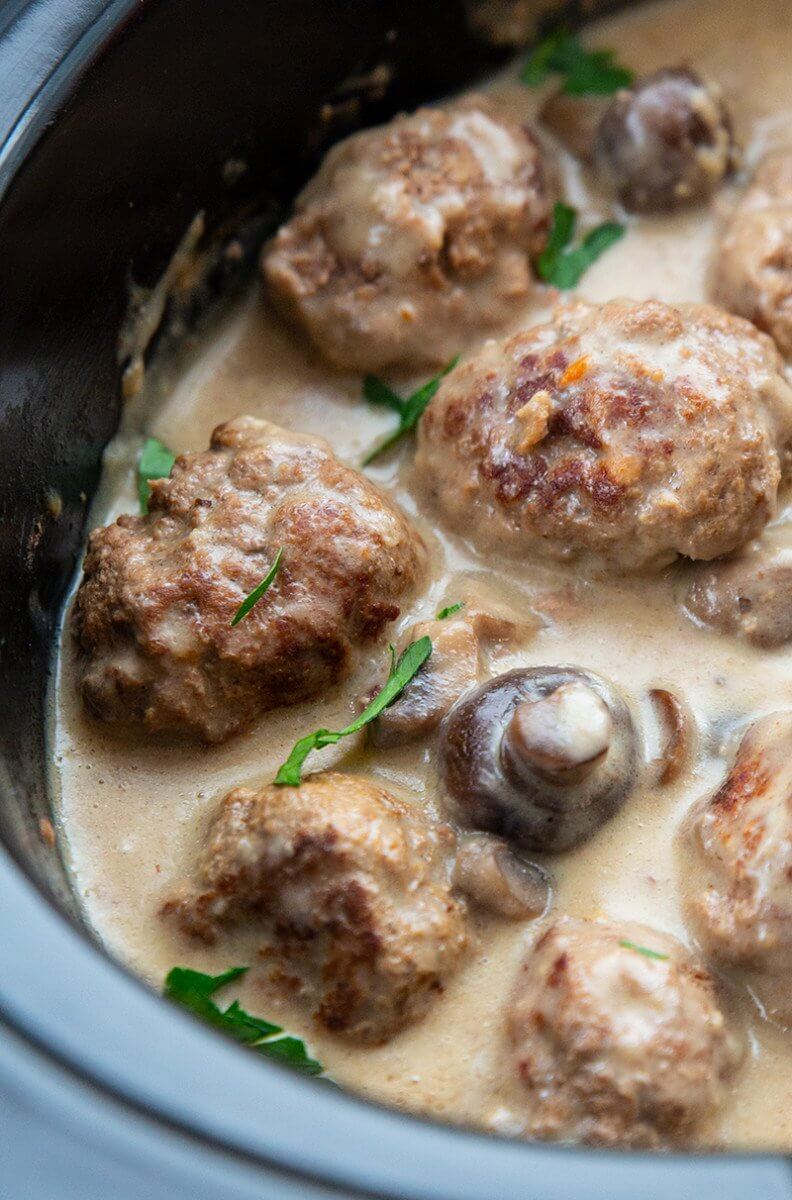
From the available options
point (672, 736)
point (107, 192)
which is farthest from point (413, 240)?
point (672, 736)

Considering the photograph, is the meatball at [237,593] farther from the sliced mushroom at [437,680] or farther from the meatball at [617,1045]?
the meatball at [617,1045]

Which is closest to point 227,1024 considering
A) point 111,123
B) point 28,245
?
point 28,245

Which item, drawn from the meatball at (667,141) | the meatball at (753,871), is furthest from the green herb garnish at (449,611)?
the meatball at (667,141)

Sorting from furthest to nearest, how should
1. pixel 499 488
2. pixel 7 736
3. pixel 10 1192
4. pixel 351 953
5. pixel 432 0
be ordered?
1. pixel 432 0
2. pixel 499 488
3. pixel 7 736
4. pixel 351 953
5. pixel 10 1192

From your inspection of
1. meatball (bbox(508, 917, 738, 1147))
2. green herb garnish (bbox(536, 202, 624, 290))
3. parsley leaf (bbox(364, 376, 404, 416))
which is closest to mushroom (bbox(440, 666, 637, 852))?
meatball (bbox(508, 917, 738, 1147))

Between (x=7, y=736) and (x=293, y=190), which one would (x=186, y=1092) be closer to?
(x=7, y=736)

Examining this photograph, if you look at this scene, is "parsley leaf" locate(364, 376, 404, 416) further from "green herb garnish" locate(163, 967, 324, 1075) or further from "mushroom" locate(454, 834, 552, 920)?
"green herb garnish" locate(163, 967, 324, 1075)
